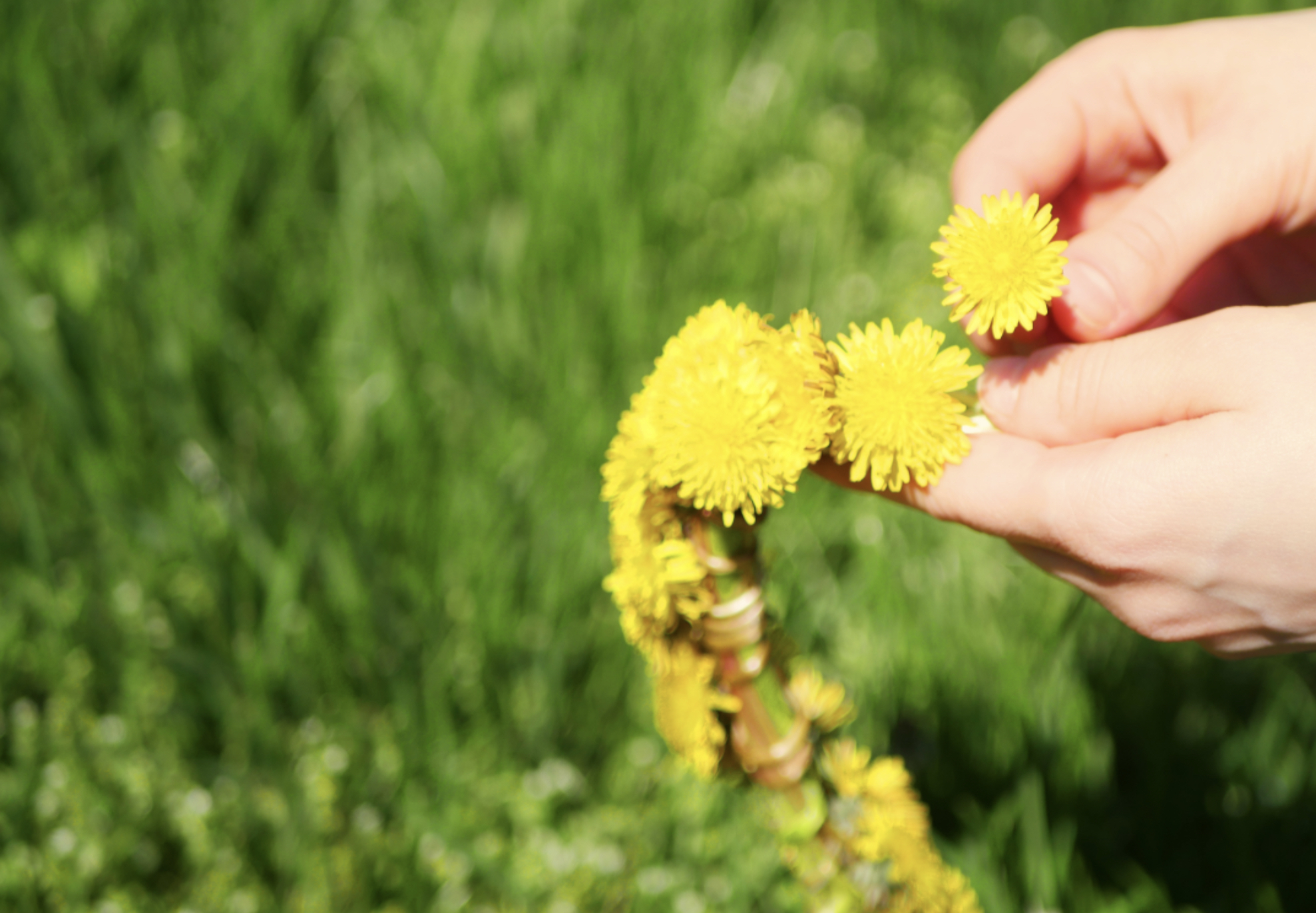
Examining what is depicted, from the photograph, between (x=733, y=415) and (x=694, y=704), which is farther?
(x=694, y=704)

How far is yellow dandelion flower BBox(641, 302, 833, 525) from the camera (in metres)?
0.79

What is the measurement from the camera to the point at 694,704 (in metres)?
0.91

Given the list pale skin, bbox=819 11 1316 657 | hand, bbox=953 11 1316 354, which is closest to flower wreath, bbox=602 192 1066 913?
pale skin, bbox=819 11 1316 657

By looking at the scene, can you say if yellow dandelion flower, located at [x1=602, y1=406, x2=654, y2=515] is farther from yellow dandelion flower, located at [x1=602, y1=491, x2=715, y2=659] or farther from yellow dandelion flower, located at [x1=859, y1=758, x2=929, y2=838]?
yellow dandelion flower, located at [x1=859, y1=758, x2=929, y2=838]

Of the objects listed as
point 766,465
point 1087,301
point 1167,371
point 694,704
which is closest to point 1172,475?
point 1167,371

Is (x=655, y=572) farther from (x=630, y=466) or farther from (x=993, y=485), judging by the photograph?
(x=993, y=485)

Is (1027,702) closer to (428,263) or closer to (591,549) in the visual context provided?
(591,549)

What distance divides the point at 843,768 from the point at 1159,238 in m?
0.68

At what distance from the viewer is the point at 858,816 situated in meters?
0.99

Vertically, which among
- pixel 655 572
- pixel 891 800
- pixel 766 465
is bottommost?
pixel 891 800

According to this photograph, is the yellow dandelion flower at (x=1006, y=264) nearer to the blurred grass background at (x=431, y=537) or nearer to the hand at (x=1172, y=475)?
the hand at (x=1172, y=475)

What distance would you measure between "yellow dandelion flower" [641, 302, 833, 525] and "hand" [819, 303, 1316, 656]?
0.15 m

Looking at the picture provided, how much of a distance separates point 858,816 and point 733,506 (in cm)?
42

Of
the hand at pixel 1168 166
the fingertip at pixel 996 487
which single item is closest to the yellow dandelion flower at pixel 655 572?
the fingertip at pixel 996 487
